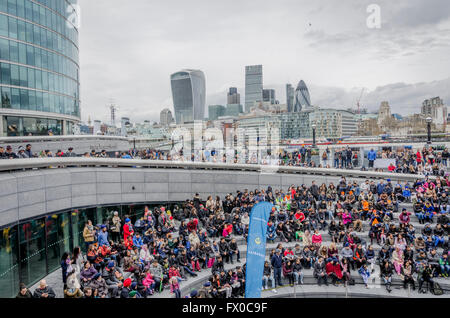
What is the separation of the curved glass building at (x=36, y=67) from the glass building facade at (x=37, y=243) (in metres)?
28.8

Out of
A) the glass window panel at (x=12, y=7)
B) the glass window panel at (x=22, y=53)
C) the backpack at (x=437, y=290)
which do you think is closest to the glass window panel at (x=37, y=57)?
the glass window panel at (x=22, y=53)

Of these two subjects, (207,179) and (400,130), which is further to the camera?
(400,130)

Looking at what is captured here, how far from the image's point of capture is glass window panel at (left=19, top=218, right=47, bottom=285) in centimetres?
1234

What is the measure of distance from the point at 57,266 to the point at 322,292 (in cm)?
1164

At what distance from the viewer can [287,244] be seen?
15.8 meters

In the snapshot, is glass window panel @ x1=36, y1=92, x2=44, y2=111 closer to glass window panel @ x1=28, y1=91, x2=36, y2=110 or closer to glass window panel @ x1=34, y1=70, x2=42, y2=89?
glass window panel @ x1=28, y1=91, x2=36, y2=110

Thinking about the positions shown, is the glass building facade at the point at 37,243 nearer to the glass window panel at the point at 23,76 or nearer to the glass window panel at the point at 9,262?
the glass window panel at the point at 9,262

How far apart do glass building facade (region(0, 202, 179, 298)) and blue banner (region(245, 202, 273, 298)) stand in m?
8.50

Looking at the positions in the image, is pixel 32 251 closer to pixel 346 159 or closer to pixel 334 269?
pixel 334 269

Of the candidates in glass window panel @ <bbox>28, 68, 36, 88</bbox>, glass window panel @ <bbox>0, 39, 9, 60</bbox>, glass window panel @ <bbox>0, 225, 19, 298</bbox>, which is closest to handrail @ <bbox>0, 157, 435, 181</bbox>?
glass window panel @ <bbox>0, 225, 19, 298</bbox>

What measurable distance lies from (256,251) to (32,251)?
9.37 metres

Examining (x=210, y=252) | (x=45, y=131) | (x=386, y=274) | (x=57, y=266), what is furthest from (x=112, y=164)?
(x=45, y=131)
